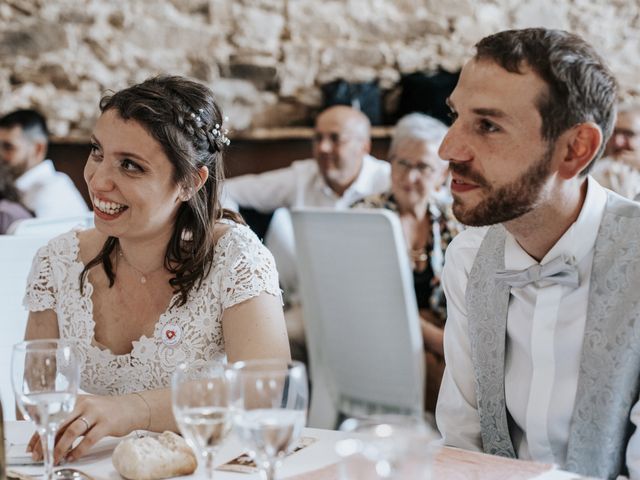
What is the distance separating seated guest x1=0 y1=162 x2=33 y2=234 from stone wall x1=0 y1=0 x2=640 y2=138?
1.02 metres

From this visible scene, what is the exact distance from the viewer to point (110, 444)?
1508 mm

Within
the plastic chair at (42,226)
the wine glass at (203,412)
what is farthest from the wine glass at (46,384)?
the plastic chair at (42,226)

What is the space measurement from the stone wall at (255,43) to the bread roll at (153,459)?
4.48 meters

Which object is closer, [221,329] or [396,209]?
[221,329]

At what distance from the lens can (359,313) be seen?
299 centimetres

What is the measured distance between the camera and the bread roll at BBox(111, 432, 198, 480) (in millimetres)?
1299

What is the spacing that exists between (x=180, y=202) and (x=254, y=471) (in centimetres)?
85

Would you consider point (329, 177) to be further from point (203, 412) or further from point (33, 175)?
point (203, 412)

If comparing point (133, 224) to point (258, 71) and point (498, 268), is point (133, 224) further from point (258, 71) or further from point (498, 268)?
point (258, 71)

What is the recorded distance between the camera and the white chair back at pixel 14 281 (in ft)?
7.47

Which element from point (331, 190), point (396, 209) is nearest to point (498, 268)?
point (396, 209)

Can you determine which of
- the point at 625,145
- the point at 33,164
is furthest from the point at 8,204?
the point at 625,145

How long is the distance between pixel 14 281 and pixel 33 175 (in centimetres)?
291

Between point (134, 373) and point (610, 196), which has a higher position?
point (610, 196)
